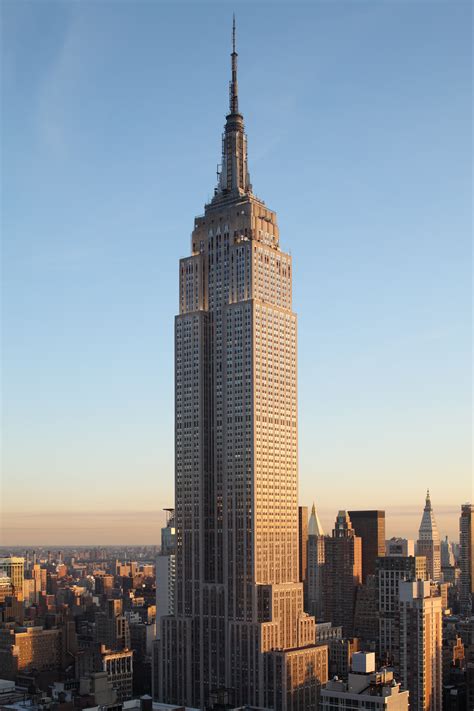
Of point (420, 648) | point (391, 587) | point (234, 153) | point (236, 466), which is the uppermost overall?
point (234, 153)

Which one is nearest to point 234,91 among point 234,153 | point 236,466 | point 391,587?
point 234,153

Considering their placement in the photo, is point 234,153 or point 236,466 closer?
point 236,466

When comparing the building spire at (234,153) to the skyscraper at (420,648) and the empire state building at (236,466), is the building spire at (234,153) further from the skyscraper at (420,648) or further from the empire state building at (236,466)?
the skyscraper at (420,648)

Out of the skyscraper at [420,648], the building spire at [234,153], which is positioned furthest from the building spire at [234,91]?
the skyscraper at [420,648]

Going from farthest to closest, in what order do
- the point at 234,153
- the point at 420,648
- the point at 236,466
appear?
the point at 234,153 < the point at 236,466 < the point at 420,648

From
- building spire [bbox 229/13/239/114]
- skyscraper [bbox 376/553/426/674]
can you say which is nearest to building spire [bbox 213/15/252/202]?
building spire [bbox 229/13/239/114]

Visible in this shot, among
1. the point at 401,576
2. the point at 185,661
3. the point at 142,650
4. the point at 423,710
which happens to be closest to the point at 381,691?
the point at 423,710

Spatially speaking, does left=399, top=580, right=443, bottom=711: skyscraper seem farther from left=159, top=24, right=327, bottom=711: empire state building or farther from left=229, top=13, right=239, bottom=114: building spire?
left=229, top=13, right=239, bottom=114: building spire

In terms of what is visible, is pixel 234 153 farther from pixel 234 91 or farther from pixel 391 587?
pixel 391 587
